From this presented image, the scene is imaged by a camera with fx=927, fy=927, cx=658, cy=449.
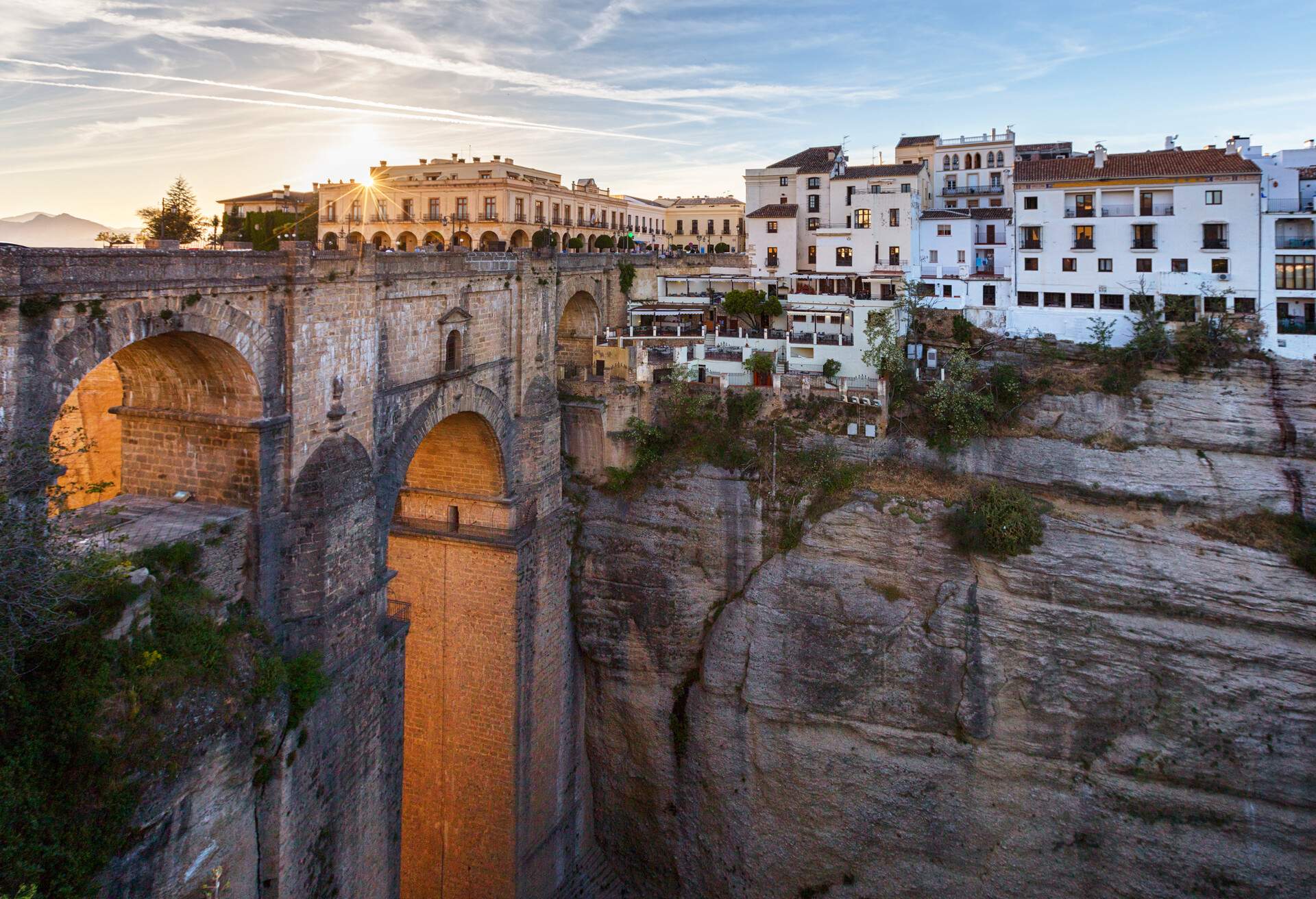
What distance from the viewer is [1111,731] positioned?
65.7ft

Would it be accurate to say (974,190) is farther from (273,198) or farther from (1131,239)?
(273,198)

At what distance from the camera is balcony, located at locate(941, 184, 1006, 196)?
38.7 m

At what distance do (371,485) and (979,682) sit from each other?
1390 centimetres

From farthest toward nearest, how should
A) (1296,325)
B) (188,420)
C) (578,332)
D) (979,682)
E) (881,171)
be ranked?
(881,171) < (578,332) < (1296,325) < (979,682) < (188,420)

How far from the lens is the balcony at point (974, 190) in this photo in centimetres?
3872

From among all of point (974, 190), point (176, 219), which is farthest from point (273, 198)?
point (974, 190)

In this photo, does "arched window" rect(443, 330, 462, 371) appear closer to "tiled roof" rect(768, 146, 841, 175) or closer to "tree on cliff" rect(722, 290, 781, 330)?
"tree on cliff" rect(722, 290, 781, 330)

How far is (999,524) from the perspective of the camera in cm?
2080

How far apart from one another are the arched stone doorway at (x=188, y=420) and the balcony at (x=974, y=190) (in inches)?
1316

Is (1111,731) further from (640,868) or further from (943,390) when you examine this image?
(640,868)

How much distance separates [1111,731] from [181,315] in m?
19.5

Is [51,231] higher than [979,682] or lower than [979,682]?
higher

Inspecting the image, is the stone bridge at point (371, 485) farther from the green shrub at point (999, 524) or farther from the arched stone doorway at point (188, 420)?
the green shrub at point (999, 524)

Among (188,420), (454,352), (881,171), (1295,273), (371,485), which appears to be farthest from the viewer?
(881,171)
